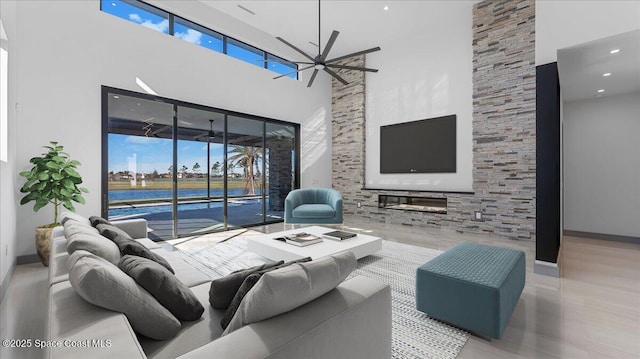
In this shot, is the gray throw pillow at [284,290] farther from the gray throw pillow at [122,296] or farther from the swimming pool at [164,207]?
the swimming pool at [164,207]

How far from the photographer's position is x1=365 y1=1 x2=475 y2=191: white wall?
4996mm

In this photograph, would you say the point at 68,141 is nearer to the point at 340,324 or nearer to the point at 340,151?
the point at 340,324

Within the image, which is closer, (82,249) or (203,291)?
(82,249)

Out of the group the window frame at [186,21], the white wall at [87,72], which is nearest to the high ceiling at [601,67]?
the window frame at [186,21]

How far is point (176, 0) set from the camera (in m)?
4.45

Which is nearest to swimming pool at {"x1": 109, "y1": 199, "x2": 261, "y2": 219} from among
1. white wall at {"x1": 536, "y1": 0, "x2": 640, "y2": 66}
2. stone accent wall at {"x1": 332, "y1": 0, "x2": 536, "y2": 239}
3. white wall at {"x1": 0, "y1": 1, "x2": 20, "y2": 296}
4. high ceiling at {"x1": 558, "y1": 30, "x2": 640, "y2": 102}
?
white wall at {"x1": 0, "y1": 1, "x2": 20, "y2": 296}

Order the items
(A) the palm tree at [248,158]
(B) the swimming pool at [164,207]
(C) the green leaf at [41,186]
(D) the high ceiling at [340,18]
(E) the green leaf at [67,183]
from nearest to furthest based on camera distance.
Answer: (C) the green leaf at [41,186] → (E) the green leaf at [67,183] → (B) the swimming pool at [164,207] → (D) the high ceiling at [340,18] → (A) the palm tree at [248,158]

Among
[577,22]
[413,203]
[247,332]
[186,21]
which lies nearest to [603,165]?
[413,203]

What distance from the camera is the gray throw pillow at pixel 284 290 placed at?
0.93m

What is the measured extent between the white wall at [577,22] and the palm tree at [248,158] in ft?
15.6

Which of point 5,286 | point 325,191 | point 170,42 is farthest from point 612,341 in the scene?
point 170,42

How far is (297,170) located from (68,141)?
159 inches

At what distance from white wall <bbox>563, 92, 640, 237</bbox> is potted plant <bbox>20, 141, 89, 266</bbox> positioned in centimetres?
770

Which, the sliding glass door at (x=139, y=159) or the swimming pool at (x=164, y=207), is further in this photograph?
the swimming pool at (x=164, y=207)
